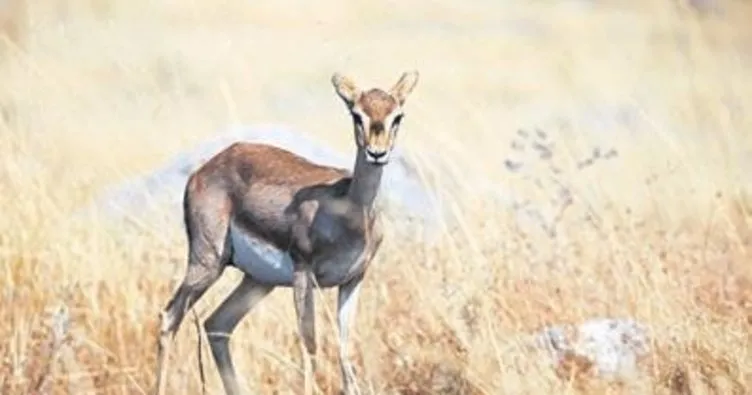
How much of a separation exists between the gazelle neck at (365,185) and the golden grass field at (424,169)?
0.19 m

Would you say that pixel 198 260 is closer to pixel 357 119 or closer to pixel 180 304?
pixel 180 304

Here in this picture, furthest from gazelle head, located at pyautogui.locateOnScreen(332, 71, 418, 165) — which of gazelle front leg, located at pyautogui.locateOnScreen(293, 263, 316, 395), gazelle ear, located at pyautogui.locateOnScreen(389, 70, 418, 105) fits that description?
gazelle front leg, located at pyautogui.locateOnScreen(293, 263, 316, 395)

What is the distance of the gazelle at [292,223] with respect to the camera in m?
2.25

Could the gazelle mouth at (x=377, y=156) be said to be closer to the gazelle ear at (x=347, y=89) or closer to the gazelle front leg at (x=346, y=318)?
the gazelle ear at (x=347, y=89)

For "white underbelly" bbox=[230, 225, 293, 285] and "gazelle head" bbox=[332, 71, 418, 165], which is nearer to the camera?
"gazelle head" bbox=[332, 71, 418, 165]

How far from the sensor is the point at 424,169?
9.66 feet

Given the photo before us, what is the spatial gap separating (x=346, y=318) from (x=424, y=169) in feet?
2.05

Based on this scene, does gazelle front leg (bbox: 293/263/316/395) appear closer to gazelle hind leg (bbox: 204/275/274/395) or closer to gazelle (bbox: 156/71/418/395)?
gazelle (bbox: 156/71/418/395)

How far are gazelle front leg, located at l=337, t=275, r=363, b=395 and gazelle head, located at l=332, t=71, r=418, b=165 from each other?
0.18 metres

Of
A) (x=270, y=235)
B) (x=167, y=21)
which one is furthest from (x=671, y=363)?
(x=167, y=21)

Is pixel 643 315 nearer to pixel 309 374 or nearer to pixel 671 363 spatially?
pixel 671 363

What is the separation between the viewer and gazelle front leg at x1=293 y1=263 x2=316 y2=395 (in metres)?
2.30

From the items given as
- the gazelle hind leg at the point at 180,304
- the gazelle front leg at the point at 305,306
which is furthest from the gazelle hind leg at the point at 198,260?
the gazelle front leg at the point at 305,306

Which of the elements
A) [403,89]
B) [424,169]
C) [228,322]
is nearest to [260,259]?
[228,322]
